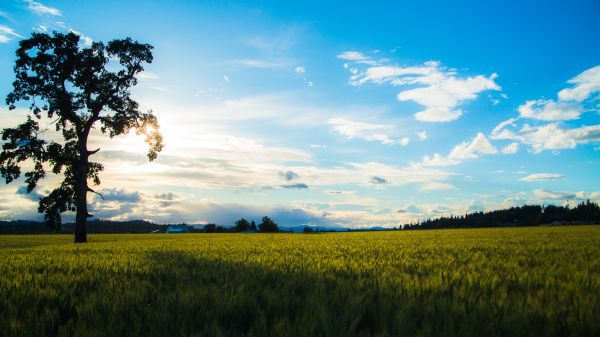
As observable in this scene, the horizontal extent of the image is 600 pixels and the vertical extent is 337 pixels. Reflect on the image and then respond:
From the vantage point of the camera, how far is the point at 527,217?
506 feet

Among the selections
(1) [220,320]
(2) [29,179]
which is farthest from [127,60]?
(1) [220,320]

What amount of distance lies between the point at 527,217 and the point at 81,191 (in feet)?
649

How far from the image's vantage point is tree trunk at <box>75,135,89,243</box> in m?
21.6

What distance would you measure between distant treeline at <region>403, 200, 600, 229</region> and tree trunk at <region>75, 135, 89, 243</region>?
142m

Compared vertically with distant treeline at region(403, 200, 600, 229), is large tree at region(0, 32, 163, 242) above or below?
above

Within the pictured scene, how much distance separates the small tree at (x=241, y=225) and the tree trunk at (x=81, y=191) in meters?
104

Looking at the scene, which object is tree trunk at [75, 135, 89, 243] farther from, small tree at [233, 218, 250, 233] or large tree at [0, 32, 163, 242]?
small tree at [233, 218, 250, 233]

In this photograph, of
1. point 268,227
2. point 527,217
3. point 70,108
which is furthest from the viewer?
point 527,217

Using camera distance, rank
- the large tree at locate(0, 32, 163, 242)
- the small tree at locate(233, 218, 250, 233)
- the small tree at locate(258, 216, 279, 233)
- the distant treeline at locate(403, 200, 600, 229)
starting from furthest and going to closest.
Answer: the distant treeline at locate(403, 200, 600, 229)
the small tree at locate(233, 218, 250, 233)
the small tree at locate(258, 216, 279, 233)
the large tree at locate(0, 32, 163, 242)

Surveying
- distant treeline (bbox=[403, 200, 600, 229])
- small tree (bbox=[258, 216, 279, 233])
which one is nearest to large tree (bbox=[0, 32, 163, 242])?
small tree (bbox=[258, 216, 279, 233])

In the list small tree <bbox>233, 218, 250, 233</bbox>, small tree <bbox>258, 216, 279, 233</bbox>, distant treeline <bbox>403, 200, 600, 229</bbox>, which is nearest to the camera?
small tree <bbox>258, 216, 279, 233</bbox>

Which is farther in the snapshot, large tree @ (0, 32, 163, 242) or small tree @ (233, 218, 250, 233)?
small tree @ (233, 218, 250, 233)

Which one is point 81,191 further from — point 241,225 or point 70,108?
point 241,225

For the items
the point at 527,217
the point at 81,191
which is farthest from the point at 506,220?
the point at 81,191
